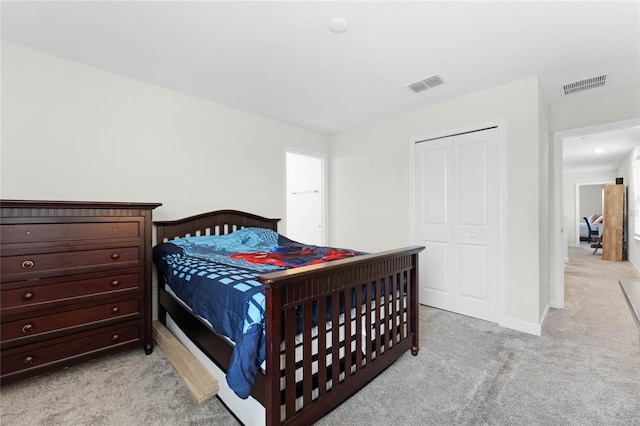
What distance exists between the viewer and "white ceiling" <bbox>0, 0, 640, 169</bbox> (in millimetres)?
1850

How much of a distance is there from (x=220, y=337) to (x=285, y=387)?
50 cm

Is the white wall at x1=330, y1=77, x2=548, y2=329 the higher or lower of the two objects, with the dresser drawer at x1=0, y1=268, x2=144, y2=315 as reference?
higher

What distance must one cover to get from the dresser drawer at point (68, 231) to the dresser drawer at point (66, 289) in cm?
27

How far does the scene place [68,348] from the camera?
1984 millimetres

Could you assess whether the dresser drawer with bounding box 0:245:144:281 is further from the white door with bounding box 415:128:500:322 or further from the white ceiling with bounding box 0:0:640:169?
the white door with bounding box 415:128:500:322

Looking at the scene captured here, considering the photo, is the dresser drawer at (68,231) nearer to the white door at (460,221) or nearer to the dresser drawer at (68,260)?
the dresser drawer at (68,260)

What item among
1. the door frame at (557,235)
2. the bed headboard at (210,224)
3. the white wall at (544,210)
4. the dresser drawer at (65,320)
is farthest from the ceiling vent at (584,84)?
the dresser drawer at (65,320)

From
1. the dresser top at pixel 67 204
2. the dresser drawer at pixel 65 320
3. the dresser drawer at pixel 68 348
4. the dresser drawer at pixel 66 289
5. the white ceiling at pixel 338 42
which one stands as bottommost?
the dresser drawer at pixel 68 348

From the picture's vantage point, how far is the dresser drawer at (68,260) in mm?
1814

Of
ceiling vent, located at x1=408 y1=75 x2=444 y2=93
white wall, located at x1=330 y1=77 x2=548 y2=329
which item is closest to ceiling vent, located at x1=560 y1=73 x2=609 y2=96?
white wall, located at x1=330 y1=77 x2=548 y2=329

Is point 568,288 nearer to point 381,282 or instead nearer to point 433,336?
point 433,336

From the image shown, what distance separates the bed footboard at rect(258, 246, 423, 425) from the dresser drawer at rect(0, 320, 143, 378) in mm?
1550

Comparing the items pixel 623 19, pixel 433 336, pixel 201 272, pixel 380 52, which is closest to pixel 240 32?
pixel 380 52

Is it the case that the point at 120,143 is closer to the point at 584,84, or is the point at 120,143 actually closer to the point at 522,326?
the point at 522,326
